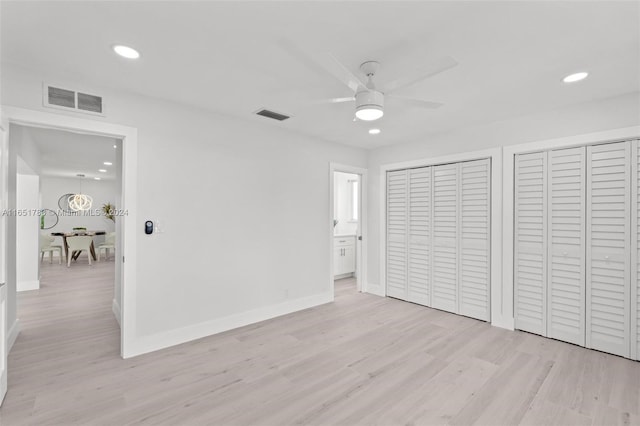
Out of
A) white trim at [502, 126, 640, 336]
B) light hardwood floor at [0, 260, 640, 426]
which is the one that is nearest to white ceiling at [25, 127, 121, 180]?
light hardwood floor at [0, 260, 640, 426]

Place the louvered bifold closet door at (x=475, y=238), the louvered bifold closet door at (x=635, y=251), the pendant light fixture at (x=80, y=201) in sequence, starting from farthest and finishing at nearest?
the pendant light fixture at (x=80, y=201)
the louvered bifold closet door at (x=475, y=238)
the louvered bifold closet door at (x=635, y=251)

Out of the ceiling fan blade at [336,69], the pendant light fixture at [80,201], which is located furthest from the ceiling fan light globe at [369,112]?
the pendant light fixture at [80,201]

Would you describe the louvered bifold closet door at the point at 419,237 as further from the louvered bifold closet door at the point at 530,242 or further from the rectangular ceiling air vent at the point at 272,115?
the rectangular ceiling air vent at the point at 272,115

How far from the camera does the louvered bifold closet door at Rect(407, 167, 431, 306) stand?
4465 mm

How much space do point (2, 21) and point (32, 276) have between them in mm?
5270

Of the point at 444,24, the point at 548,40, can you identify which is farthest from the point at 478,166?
the point at 444,24

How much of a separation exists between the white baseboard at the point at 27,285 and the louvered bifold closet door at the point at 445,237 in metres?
6.78

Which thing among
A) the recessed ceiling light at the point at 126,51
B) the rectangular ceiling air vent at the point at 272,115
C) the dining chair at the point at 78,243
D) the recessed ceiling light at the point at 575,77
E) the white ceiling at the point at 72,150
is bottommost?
the dining chair at the point at 78,243

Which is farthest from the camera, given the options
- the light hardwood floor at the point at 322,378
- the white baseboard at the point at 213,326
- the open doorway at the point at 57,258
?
the open doorway at the point at 57,258

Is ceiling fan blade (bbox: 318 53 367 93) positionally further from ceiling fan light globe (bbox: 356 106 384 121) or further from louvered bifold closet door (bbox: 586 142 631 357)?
louvered bifold closet door (bbox: 586 142 631 357)

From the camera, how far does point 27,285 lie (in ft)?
17.7

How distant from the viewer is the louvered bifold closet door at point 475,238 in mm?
Answer: 3861

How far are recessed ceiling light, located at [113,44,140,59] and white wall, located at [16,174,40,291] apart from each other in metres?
5.07

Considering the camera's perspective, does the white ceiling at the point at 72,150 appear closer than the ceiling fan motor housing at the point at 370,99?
No
